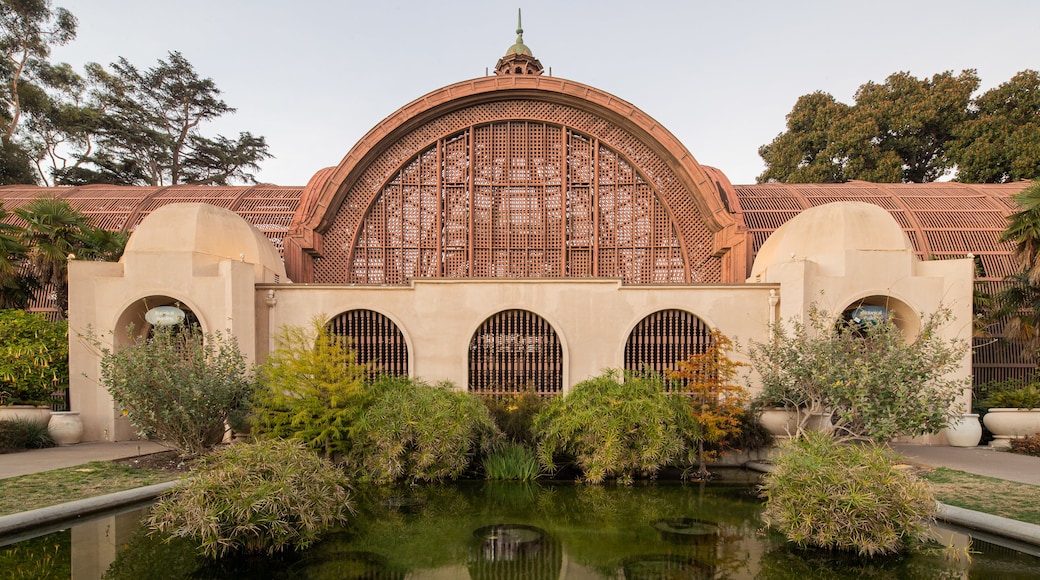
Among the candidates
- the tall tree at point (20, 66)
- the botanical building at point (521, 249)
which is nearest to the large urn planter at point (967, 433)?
the botanical building at point (521, 249)

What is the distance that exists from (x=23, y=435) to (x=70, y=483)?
162 inches

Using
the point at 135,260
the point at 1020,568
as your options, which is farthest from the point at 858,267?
the point at 135,260

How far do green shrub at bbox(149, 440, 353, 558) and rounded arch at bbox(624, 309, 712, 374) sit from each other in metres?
6.74

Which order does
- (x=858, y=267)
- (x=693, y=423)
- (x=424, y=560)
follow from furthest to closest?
(x=858, y=267), (x=693, y=423), (x=424, y=560)

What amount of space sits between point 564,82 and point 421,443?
9424 mm

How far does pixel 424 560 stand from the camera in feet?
16.8

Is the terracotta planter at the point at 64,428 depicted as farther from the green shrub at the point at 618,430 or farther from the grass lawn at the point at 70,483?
the green shrub at the point at 618,430

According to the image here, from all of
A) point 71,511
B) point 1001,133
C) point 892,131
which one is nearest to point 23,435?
point 71,511

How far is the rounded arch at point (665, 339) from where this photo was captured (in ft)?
35.1

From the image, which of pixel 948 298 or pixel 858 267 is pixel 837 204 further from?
pixel 948 298

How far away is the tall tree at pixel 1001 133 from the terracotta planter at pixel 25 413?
1150 inches

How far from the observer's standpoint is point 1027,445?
9.84m

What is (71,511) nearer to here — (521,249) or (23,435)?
(23,435)

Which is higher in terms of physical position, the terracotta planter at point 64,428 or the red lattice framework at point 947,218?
the red lattice framework at point 947,218
